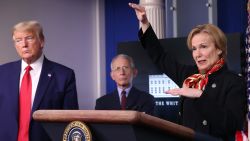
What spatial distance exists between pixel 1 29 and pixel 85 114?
365 cm

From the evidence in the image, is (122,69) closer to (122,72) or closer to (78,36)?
(122,72)

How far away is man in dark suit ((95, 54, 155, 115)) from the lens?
3254 mm

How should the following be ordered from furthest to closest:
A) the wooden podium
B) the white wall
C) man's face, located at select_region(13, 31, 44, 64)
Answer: the white wall → man's face, located at select_region(13, 31, 44, 64) → the wooden podium

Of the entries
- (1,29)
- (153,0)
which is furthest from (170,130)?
(1,29)

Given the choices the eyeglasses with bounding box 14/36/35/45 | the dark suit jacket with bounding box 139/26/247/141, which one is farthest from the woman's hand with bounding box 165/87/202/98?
the eyeglasses with bounding box 14/36/35/45

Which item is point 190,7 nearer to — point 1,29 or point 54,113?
point 1,29

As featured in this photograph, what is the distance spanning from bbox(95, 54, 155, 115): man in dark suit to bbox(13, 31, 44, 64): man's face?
923 millimetres

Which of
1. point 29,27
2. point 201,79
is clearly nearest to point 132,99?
point 29,27

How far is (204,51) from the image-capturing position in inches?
74.4

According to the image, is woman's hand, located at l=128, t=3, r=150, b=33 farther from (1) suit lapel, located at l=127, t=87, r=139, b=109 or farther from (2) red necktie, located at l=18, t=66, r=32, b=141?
(1) suit lapel, located at l=127, t=87, r=139, b=109

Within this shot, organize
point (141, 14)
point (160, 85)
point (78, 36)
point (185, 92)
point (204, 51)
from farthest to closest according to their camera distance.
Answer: point (78, 36) → point (160, 85) → point (141, 14) → point (204, 51) → point (185, 92)

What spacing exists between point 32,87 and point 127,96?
965 mm

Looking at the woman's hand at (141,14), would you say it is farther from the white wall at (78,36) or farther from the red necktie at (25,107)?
the white wall at (78,36)

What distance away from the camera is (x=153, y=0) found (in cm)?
443
